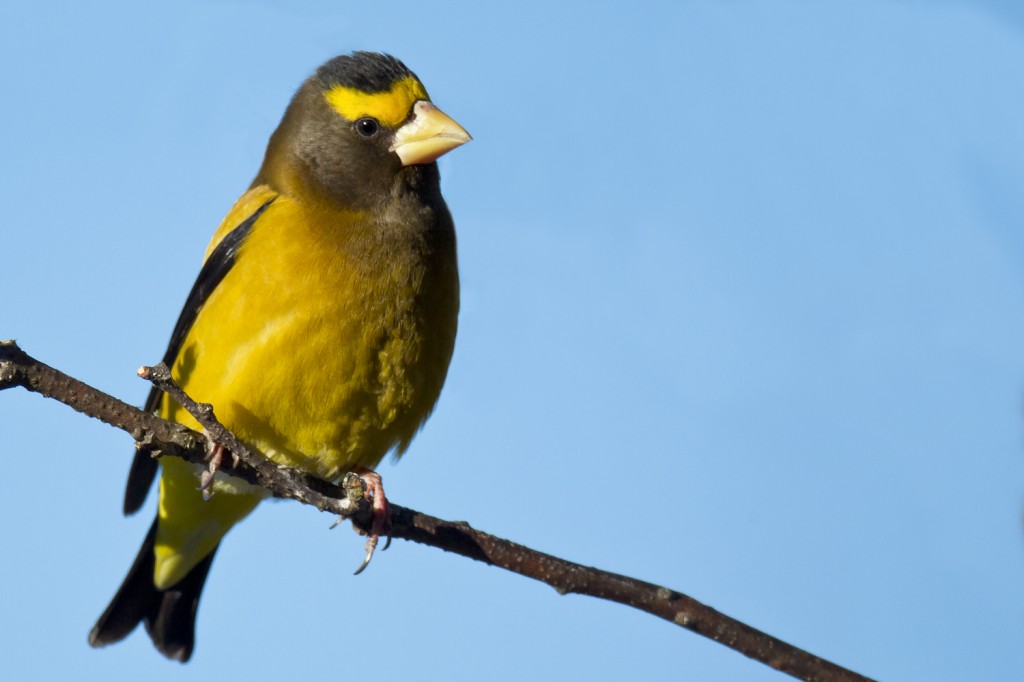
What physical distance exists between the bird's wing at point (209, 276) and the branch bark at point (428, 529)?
103 cm

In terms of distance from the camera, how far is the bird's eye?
4.14 meters

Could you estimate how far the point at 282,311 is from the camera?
3.75 meters

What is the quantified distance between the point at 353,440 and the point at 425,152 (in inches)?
41.0

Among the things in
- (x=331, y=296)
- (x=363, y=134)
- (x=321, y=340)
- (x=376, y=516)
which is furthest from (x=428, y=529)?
(x=363, y=134)

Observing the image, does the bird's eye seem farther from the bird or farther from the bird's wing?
the bird's wing

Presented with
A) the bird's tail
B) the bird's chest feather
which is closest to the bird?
the bird's chest feather

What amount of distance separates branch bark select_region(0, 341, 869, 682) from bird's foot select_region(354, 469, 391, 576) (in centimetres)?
7

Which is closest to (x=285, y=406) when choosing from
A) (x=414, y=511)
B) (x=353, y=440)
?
(x=353, y=440)

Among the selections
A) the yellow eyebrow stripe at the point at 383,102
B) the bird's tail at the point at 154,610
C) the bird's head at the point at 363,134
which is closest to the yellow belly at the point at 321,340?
the bird's head at the point at 363,134

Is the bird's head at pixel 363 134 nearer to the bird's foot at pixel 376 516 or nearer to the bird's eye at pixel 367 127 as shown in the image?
the bird's eye at pixel 367 127

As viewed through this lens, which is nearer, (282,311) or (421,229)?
(282,311)

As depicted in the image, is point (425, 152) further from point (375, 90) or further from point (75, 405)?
point (75, 405)

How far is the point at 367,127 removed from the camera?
4156 mm

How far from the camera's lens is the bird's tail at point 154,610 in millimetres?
4973
